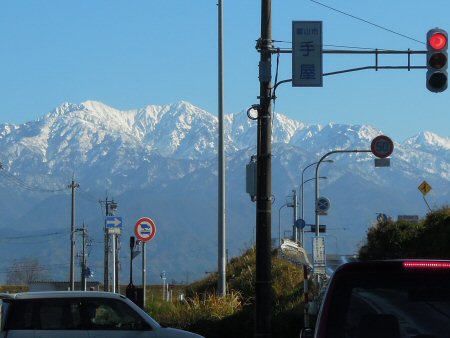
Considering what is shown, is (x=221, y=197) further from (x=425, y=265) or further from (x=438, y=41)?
(x=425, y=265)

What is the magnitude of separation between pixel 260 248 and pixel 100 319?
3.24 metres

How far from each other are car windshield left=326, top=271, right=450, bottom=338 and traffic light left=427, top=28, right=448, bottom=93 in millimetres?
12135

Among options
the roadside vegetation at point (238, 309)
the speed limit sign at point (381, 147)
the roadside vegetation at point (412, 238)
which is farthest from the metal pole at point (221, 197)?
the speed limit sign at point (381, 147)

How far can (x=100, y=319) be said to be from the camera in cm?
1543

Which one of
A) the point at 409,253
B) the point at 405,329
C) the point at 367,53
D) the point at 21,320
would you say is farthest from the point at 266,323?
the point at 409,253

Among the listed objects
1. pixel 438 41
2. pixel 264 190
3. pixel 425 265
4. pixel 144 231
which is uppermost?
pixel 438 41

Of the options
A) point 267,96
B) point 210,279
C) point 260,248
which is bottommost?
point 210,279

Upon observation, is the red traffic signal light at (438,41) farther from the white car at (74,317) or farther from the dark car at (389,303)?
the dark car at (389,303)

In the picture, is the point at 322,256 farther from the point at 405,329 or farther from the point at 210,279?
the point at 405,329

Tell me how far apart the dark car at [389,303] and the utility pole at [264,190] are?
34.1 ft

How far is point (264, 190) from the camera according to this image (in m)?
17.4

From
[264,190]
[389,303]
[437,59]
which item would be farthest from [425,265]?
[437,59]

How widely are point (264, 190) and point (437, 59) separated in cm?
410

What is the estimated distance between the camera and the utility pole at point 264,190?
17.3 meters
